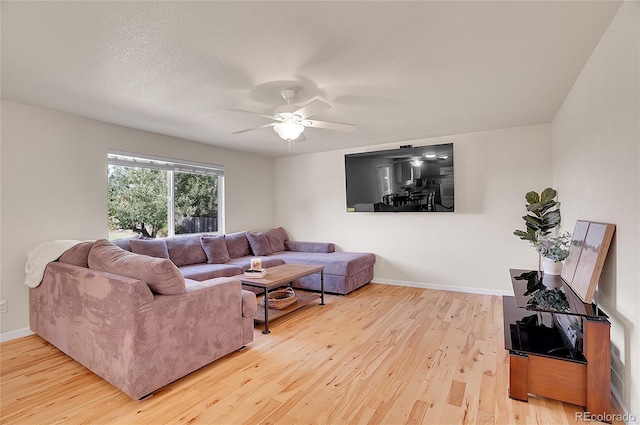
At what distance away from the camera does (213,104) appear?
3.07 metres

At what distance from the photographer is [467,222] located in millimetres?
4410

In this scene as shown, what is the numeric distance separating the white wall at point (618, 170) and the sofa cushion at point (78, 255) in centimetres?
374

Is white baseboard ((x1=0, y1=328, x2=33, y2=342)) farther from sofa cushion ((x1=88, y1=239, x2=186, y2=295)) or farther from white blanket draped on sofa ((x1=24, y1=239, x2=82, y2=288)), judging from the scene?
sofa cushion ((x1=88, y1=239, x2=186, y2=295))

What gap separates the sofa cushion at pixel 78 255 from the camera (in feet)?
8.45

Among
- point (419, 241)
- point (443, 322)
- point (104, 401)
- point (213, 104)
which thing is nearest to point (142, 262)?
point (104, 401)

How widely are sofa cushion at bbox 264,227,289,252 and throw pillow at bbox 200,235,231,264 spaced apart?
3.41 ft

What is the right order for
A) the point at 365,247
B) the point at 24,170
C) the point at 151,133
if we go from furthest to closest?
the point at 365,247, the point at 151,133, the point at 24,170

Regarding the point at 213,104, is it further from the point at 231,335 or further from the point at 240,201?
the point at 240,201

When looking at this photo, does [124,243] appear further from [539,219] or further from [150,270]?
[539,219]

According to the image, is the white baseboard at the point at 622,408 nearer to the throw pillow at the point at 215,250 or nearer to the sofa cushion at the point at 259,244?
the throw pillow at the point at 215,250

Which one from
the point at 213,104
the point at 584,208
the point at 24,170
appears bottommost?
the point at 584,208

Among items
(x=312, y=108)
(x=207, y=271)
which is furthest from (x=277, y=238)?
(x=312, y=108)

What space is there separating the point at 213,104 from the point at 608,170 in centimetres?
321

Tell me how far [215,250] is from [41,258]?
1928mm
